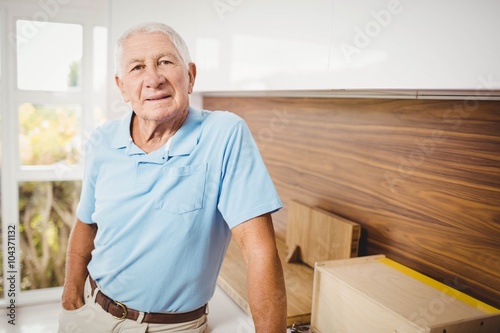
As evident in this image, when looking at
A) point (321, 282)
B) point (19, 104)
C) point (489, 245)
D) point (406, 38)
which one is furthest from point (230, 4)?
point (19, 104)

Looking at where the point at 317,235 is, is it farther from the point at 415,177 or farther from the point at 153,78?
the point at 153,78

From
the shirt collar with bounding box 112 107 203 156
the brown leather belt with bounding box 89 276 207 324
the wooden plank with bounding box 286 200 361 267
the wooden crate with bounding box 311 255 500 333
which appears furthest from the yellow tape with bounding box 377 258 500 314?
the shirt collar with bounding box 112 107 203 156

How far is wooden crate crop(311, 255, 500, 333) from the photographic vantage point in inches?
33.0

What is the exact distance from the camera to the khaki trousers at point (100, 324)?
0.98 meters

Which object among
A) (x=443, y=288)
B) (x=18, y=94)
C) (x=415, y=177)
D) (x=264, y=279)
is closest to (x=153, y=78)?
(x=264, y=279)

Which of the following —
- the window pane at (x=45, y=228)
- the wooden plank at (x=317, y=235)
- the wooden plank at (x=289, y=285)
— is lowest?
the window pane at (x=45, y=228)

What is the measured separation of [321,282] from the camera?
108cm

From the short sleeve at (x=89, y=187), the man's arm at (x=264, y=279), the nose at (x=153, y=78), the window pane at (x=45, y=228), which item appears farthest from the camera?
the window pane at (x=45, y=228)

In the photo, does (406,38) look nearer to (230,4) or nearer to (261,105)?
(230,4)

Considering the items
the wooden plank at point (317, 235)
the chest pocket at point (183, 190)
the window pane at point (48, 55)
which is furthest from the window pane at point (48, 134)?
the chest pocket at point (183, 190)

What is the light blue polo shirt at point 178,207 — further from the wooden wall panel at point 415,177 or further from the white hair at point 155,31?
the wooden wall panel at point 415,177

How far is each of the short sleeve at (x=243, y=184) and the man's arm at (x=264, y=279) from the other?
3cm

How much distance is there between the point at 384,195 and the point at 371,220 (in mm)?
100

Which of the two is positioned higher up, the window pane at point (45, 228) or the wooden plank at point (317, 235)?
the wooden plank at point (317, 235)
